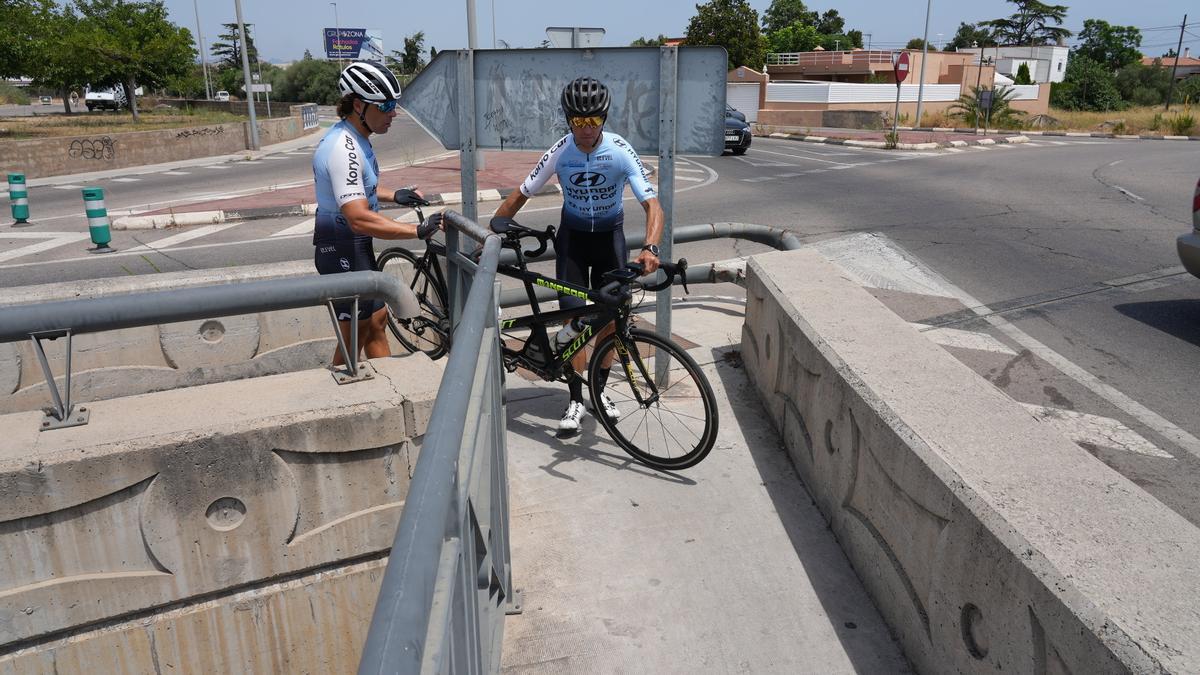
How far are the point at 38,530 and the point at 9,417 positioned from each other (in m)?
0.48

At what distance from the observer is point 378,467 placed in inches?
128

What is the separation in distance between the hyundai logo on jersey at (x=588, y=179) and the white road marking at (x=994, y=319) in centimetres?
357

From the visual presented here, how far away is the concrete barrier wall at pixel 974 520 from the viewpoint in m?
2.07

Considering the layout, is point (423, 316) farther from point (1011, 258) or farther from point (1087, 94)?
point (1087, 94)

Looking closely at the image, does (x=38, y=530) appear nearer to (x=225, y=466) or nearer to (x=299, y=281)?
(x=225, y=466)

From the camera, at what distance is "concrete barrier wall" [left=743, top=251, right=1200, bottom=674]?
2.07 metres

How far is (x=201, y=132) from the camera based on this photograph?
2900 cm

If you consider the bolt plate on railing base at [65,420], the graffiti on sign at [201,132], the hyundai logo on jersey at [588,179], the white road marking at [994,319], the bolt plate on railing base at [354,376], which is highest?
the hyundai logo on jersey at [588,179]

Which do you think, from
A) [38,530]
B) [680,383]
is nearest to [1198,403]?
[680,383]

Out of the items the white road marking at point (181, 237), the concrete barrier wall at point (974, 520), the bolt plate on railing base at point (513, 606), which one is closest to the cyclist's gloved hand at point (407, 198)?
the concrete barrier wall at point (974, 520)

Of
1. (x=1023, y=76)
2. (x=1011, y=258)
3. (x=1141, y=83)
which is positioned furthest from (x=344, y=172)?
(x=1141, y=83)

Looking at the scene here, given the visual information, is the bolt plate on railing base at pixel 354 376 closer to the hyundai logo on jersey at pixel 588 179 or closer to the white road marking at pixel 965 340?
the hyundai logo on jersey at pixel 588 179

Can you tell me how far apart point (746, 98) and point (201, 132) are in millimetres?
30858

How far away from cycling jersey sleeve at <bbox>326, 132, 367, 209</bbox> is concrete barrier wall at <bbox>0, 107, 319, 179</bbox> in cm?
2236
